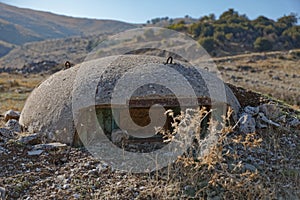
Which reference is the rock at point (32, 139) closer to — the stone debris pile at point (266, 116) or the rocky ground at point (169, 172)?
the rocky ground at point (169, 172)

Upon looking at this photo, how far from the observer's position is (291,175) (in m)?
3.54

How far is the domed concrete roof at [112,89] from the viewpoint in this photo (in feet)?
13.3

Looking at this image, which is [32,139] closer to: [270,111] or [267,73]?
[270,111]

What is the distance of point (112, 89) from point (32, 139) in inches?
43.7

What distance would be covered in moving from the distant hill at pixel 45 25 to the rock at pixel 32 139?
7784 centimetres

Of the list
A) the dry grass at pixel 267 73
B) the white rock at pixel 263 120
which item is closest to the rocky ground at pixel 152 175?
the white rock at pixel 263 120

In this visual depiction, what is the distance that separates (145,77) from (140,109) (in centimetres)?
39

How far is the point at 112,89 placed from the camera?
4086 millimetres

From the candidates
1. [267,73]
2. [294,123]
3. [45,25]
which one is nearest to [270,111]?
[294,123]

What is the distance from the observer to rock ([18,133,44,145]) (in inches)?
162

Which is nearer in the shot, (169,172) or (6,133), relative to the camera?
(169,172)

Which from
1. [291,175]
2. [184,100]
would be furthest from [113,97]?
[291,175]

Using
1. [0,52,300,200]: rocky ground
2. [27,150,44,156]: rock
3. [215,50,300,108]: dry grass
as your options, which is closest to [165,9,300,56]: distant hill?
[215,50,300,108]: dry grass

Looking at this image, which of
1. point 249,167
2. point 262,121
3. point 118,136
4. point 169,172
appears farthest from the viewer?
point 262,121
